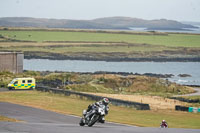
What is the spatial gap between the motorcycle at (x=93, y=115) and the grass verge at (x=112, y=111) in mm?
8174

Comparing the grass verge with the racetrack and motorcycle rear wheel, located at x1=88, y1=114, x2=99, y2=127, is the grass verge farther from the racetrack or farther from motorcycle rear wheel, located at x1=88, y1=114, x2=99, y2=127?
motorcycle rear wheel, located at x1=88, y1=114, x2=99, y2=127

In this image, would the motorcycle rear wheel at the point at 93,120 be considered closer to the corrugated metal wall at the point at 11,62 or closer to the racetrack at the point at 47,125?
the racetrack at the point at 47,125

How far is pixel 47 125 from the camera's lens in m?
26.3

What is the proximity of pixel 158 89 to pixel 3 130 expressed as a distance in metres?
55.0

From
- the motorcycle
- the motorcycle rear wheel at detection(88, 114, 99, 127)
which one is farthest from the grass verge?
the motorcycle rear wheel at detection(88, 114, 99, 127)

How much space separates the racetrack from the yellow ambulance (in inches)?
645

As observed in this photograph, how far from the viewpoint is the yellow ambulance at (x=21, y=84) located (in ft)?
200

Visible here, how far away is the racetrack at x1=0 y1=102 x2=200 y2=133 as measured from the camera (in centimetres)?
2411

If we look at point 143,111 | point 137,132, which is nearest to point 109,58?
point 143,111

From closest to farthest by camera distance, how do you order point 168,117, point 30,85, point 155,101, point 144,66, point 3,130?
1. point 3,130
2. point 168,117
3. point 155,101
4. point 30,85
5. point 144,66

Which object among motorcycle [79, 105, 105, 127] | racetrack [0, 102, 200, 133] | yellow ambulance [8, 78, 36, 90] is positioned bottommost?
yellow ambulance [8, 78, 36, 90]

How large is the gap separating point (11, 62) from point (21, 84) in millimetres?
23862

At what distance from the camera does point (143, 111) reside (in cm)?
4534

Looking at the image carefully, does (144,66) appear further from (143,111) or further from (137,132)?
(137,132)
